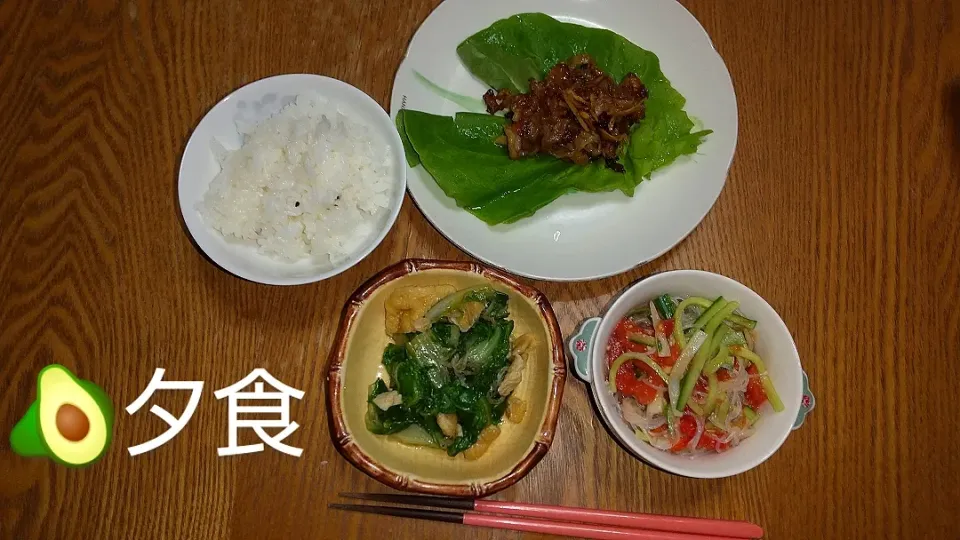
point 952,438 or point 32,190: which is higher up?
point 32,190

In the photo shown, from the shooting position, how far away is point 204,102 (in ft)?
6.88

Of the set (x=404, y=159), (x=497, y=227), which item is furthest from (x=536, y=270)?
(x=404, y=159)

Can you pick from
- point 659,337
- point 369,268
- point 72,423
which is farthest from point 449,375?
point 72,423

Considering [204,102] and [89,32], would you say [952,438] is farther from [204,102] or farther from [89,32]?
[89,32]

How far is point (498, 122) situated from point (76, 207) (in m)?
1.38

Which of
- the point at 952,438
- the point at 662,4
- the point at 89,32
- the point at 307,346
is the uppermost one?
the point at 662,4

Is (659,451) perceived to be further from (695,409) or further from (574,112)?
(574,112)

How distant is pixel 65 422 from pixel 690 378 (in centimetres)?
176

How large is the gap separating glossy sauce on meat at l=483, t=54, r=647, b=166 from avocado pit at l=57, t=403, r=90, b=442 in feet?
4.97

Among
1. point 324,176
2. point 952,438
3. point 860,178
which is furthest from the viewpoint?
point 860,178

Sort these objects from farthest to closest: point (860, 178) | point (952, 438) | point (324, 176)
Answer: point (860, 178) → point (952, 438) → point (324, 176)

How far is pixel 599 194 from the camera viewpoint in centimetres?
212

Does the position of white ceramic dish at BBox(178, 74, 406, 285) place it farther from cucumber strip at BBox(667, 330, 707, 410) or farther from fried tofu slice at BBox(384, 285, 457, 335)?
cucumber strip at BBox(667, 330, 707, 410)

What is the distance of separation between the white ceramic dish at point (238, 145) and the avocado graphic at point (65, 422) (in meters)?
0.55
